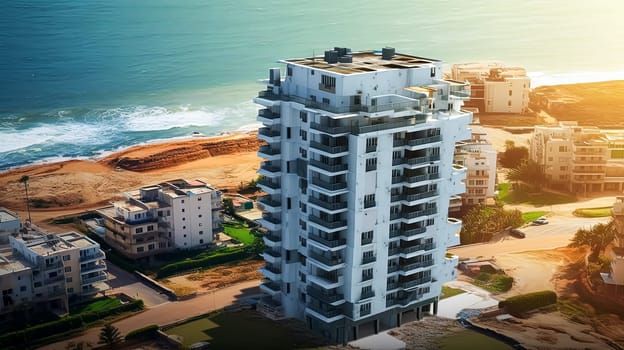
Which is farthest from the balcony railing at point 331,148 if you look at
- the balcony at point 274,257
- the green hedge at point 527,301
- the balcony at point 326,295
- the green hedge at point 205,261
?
the green hedge at point 205,261

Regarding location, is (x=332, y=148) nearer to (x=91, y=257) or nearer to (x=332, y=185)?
(x=332, y=185)

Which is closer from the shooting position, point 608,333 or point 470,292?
point 608,333

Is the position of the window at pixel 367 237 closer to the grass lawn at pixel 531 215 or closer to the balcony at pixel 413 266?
the balcony at pixel 413 266

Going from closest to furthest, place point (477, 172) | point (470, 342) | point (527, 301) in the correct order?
point (470, 342)
point (527, 301)
point (477, 172)

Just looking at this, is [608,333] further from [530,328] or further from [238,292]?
[238,292]

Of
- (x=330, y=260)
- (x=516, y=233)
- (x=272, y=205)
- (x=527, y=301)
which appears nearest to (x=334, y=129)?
(x=330, y=260)

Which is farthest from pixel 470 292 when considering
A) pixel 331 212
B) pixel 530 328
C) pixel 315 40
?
pixel 315 40

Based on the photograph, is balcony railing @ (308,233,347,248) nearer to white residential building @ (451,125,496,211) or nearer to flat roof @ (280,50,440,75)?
flat roof @ (280,50,440,75)
